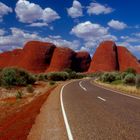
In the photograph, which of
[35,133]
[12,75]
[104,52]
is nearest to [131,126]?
[35,133]

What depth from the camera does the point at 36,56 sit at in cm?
12544

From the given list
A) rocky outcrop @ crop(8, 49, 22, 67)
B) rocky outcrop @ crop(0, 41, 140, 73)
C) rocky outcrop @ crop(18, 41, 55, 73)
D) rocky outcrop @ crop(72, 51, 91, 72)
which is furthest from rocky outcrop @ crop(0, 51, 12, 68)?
rocky outcrop @ crop(72, 51, 91, 72)

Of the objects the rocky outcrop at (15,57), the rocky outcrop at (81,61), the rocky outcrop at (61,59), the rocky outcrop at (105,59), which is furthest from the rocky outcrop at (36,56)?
the rocky outcrop at (105,59)

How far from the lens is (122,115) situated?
11188 mm

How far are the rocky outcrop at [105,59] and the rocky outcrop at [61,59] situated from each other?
9749mm

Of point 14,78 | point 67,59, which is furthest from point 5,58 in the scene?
point 14,78

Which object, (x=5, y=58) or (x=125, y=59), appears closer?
(x=125, y=59)

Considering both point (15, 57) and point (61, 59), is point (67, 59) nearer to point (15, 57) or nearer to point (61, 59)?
point (61, 59)

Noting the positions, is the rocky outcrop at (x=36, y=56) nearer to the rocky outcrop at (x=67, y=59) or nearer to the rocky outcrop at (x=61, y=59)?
the rocky outcrop at (x=67, y=59)

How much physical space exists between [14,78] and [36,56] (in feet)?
262

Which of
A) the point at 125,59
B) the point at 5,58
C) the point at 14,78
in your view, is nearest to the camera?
the point at 14,78

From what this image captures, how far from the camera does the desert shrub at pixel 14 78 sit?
44.4m

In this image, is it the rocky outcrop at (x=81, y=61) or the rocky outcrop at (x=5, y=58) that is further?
the rocky outcrop at (x=5, y=58)

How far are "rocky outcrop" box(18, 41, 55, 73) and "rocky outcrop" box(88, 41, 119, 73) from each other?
18.9 meters
